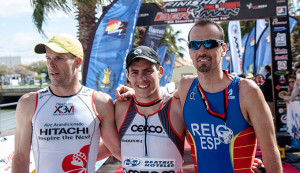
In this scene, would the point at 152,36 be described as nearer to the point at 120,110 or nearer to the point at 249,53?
the point at 249,53

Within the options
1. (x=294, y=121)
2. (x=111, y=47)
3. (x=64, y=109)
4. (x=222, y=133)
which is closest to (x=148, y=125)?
(x=222, y=133)

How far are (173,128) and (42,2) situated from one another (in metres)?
6.05

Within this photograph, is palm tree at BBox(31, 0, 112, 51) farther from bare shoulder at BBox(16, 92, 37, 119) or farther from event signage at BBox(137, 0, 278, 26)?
bare shoulder at BBox(16, 92, 37, 119)

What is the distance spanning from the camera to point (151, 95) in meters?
2.30

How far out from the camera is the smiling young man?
2.18 m

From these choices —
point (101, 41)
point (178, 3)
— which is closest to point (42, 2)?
point (101, 41)

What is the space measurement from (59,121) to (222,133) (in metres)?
1.33

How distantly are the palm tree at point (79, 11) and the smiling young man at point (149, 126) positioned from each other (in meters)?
5.00

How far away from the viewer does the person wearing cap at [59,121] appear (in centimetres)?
216

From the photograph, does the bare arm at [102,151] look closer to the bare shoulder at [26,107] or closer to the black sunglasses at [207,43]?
the bare shoulder at [26,107]

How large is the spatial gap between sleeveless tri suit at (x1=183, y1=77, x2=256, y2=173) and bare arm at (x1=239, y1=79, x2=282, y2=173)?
0.08 m

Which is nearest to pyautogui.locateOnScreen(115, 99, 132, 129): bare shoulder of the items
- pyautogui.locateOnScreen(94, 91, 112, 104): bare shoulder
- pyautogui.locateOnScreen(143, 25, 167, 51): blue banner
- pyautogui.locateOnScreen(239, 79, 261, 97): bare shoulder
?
pyautogui.locateOnScreen(94, 91, 112, 104): bare shoulder

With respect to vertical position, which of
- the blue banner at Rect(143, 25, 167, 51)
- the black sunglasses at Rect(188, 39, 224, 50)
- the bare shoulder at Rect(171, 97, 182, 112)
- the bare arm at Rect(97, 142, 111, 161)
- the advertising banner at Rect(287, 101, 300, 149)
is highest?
the blue banner at Rect(143, 25, 167, 51)

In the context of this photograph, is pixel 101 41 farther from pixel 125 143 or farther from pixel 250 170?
pixel 250 170
